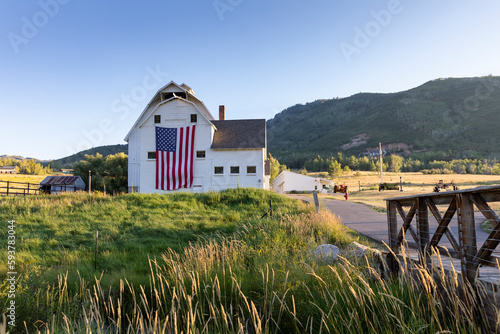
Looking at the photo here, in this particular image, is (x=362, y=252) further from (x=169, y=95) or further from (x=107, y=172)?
(x=107, y=172)

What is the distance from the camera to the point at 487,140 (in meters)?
102

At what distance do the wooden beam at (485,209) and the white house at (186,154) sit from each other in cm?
2440

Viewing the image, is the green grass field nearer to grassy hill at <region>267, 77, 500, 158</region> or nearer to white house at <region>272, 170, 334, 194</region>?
white house at <region>272, 170, 334, 194</region>

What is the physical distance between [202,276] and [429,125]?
489 feet

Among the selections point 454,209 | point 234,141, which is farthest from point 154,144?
point 454,209

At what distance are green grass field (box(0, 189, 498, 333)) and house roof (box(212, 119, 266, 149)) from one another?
834 cm

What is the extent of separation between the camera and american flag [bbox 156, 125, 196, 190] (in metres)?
27.8

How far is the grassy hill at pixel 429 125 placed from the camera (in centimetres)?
10878

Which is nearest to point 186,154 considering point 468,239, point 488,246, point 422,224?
point 422,224

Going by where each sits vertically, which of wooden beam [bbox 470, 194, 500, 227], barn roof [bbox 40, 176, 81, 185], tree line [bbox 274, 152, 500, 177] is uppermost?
tree line [bbox 274, 152, 500, 177]

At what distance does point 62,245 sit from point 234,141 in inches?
802

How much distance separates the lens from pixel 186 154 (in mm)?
28234

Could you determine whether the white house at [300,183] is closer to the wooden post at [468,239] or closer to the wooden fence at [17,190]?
the wooden fence at [17,190]

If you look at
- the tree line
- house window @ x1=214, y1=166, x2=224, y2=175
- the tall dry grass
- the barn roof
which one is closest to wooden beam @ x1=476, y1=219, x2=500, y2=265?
the tall dry grass
